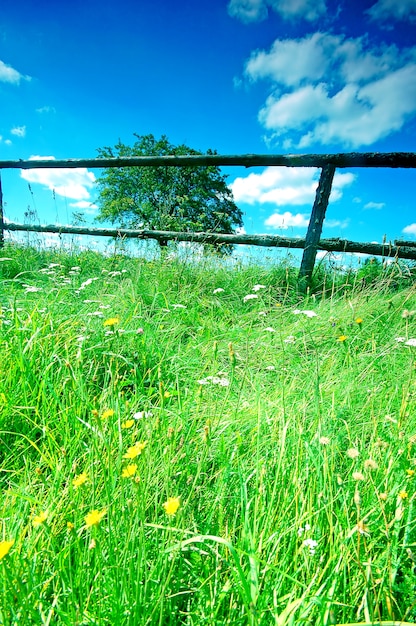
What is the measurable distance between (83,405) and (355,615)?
3.84 ft

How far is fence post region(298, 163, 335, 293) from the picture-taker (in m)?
4.50

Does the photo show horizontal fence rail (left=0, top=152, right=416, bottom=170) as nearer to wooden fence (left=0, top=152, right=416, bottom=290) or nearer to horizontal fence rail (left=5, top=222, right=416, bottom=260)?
wooden fence (left=0, top=152, right=416, bottom=290)

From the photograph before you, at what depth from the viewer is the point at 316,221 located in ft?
15.0

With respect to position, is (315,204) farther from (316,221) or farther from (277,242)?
(277,242)

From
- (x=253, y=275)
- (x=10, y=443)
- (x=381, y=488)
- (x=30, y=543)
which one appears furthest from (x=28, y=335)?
(x=253, y=275)

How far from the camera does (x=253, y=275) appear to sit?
4.23 meters

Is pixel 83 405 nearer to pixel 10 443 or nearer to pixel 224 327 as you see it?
pixel 10 443

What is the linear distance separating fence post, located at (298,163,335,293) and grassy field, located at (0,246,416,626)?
179 cm

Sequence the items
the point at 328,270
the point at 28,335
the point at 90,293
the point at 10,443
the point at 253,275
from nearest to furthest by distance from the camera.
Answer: the point at 10,443 < the point at 28,335 < the point at 90,293 < the point at 253,275 < the point at 328,270

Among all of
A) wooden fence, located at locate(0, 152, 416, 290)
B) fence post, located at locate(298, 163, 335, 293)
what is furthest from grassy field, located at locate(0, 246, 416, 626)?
wooden fence, located at locate(0, 152, 416, 290)

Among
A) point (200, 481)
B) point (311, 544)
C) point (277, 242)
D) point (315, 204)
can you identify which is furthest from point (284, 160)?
point (311, 544)

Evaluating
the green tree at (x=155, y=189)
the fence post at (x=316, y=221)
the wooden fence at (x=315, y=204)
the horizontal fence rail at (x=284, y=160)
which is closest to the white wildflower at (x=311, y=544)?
the wooden fence at (x=315, y=204)

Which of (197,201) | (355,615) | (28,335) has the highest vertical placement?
(197,201)

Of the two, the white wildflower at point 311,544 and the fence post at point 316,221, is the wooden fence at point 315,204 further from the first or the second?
the white wildflower at point 311,544
